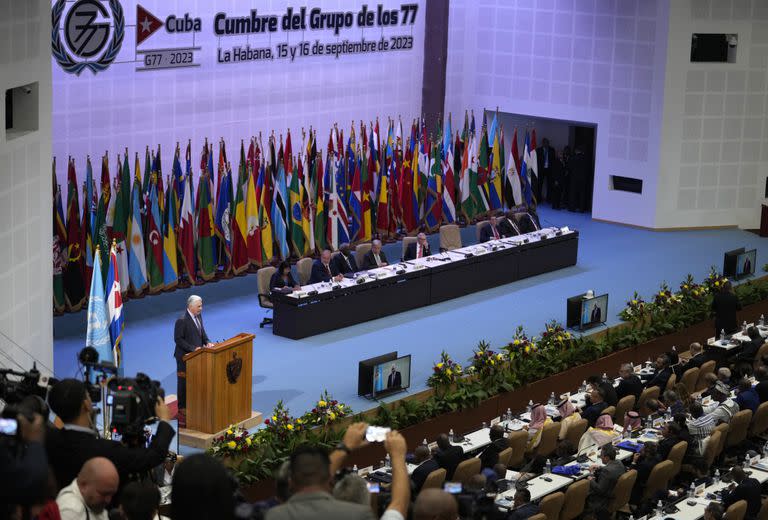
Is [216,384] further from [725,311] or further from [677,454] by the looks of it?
[725,311]

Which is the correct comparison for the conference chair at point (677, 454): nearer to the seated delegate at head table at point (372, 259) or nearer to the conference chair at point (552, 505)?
the conference chair at point (552, 505)

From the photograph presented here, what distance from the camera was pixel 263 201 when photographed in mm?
20438

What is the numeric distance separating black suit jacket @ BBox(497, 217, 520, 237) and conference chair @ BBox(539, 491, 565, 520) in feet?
34.9

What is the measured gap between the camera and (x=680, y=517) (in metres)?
11.9

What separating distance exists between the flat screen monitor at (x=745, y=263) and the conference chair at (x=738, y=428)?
750 centimetres

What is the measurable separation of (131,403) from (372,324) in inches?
448

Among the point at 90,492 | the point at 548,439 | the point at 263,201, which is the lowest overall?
the point at 548,439

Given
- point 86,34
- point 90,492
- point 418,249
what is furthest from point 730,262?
point 90,492

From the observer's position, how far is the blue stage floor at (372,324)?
1611cm

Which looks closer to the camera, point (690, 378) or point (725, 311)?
point (690, 378)

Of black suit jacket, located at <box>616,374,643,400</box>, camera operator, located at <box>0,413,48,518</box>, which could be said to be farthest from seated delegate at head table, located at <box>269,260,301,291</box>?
camera operator, located at <box>0,413,48,518</box>

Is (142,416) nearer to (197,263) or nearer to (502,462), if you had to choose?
(502,462)

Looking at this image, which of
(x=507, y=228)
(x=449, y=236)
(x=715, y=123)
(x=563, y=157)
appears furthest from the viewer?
(x=563, y=157)

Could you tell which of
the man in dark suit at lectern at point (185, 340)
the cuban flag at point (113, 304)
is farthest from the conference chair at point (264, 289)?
the cuban flag at point (113, 304)
